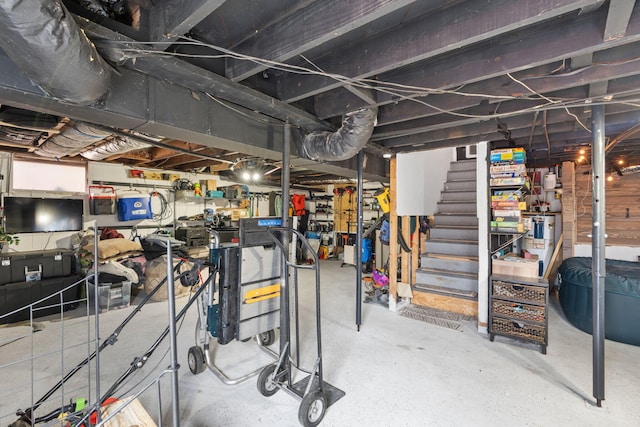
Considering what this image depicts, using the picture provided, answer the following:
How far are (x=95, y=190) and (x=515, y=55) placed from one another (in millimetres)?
5511

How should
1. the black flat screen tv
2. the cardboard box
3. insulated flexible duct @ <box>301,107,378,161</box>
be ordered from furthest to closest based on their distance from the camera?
the black flat screen tv < the cardboard box < insulated flexible duct @ <box>301,107,378,161</box>

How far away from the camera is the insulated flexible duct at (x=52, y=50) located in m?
0.92

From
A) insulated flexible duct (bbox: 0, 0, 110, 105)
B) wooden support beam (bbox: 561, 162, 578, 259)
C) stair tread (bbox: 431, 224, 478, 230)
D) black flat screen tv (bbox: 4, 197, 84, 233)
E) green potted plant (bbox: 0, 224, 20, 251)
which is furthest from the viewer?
wooden support beam (bbox: 561, 162, 578, 259)

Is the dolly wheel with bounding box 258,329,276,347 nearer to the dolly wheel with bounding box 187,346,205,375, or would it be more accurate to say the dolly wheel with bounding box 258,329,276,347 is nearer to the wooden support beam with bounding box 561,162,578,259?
the dolly wheel with bounding box 187,346,205,375

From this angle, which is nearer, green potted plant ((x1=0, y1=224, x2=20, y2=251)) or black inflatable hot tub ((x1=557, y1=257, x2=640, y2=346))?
black inflatable hot tub ((x1=557, y1=257, x2=640, y2=346))

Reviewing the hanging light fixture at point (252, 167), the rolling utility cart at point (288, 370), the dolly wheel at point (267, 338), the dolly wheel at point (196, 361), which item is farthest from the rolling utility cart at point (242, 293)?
the hanging light fixture at point (252, 167)

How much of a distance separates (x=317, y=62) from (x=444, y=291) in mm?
3302

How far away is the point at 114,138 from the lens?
3.04m

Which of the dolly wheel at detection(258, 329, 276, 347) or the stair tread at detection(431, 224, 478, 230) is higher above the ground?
the stair tread at detection(431, 224, 478, 230)

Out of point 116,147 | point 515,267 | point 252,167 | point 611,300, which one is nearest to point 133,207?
point 116,147

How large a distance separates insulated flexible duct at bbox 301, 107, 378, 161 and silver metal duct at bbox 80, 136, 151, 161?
159 centimetres

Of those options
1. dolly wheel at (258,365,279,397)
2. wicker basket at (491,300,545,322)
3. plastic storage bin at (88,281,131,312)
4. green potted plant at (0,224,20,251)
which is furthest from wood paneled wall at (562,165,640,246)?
green potted plant at (0,224,20,251)

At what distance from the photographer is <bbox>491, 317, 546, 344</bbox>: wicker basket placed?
2.82 m

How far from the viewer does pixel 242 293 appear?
2.22m
